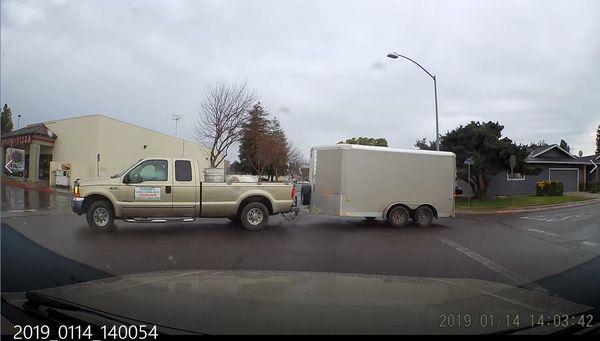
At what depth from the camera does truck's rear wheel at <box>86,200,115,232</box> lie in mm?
10773

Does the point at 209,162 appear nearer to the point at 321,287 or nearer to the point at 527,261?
the point at 527,261

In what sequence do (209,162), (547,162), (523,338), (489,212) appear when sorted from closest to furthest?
(523,338) → (489,212) → (209,162) → (547,162)

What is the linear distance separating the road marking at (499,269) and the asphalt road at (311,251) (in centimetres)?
2

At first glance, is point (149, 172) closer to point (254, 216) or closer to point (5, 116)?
point (254, 216)

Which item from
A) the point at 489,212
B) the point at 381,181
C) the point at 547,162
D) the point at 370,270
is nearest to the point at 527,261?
the point at 370,270

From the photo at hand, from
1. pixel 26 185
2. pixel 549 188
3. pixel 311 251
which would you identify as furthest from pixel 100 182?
pixel 549 188

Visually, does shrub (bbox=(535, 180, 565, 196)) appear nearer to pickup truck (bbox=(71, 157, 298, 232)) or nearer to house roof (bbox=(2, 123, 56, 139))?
pickup truck (bbox=(71, 157, 298, 232))

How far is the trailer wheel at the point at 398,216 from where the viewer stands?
13719 mm

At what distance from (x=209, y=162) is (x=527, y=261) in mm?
21003

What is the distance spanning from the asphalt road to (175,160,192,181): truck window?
4.52 feet

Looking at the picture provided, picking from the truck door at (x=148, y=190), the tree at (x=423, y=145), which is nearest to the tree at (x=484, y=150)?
the tree at (x=423, y=145)

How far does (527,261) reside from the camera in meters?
8.46

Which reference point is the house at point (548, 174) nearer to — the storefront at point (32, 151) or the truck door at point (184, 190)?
the truck door at point (184, 190)

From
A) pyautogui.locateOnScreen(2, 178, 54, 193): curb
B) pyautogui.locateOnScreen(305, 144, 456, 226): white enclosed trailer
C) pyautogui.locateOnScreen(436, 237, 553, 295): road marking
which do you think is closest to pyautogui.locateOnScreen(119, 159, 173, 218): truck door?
pyautogui.locateOnScreen(305, 144, 456, 226): white enclosed trailer
